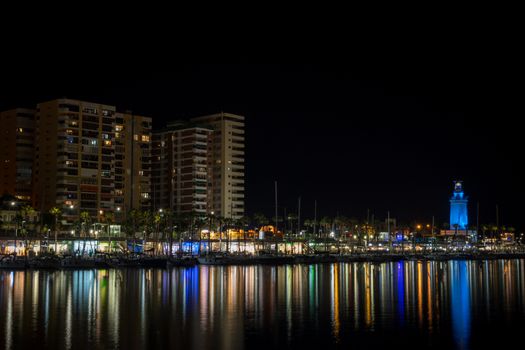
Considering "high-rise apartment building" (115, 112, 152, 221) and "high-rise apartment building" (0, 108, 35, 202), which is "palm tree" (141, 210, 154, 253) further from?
"high-rise apartment building" (0, 108, 35, 202)

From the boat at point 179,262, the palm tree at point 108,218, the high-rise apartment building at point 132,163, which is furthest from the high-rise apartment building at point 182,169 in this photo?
the boat at point 179,262

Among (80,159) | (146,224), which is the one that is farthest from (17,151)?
(146,224)

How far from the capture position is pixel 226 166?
185875mm

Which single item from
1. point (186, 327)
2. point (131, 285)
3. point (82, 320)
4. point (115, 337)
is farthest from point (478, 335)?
point (131, 285)

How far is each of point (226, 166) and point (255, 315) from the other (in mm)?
143653

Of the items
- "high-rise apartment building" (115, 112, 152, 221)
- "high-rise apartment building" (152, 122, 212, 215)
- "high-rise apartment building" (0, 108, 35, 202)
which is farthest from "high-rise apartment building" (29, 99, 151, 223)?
"high-rise apartment building" (152, 122, 212, 215)

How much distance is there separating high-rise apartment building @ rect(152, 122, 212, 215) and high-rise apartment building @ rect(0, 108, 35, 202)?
3117 centimetres

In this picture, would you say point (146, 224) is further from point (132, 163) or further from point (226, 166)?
point (226, 166)

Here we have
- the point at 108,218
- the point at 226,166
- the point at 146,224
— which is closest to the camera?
the point at 146,224

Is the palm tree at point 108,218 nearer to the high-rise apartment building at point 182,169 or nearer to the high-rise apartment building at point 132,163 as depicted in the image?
the high-rise apartment building at point 132,163

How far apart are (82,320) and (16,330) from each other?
4.35m

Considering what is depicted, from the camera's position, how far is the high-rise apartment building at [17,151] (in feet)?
538

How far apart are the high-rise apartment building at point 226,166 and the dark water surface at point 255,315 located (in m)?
116

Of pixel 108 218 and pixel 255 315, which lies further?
pixel 108 218
